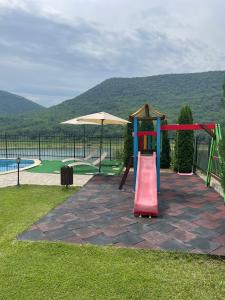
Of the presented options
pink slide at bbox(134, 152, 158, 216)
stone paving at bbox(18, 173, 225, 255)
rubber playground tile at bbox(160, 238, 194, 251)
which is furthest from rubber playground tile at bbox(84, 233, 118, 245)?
pink slide at bbox(134, 152, 158, 216)

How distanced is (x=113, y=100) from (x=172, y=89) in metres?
15.4

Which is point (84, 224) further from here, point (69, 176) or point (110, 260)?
point (69, 176)

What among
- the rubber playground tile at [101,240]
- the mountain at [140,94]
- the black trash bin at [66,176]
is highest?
the mountain at [140,94]

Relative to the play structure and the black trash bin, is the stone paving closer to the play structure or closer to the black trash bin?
the play structure

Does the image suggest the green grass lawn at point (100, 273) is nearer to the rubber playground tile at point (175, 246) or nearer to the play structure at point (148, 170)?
the rubber playground tile at point (175, 246)

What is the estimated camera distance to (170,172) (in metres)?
12.2

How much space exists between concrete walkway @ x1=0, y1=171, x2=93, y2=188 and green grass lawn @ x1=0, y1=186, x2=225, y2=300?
4636mm

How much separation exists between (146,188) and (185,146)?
5430 millimetres

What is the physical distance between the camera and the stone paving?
4660 millimetres

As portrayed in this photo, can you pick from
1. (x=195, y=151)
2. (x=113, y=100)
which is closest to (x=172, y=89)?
(x=113, y=100)

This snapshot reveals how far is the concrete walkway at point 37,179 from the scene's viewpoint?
30.8 feet

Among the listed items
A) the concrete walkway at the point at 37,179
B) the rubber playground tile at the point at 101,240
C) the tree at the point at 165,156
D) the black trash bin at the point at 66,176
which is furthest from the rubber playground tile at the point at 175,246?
the tree at the point at 165,156

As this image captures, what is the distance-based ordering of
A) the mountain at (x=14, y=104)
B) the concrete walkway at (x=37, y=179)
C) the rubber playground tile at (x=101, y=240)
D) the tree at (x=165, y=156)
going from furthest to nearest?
the mountain at (x=14, y=104) → the tree at (x=165, y=156) → the concrete walkway at (x=37, y=179) → the rubber playground tile at (x=101, y=240)

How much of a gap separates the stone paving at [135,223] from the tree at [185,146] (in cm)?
341
